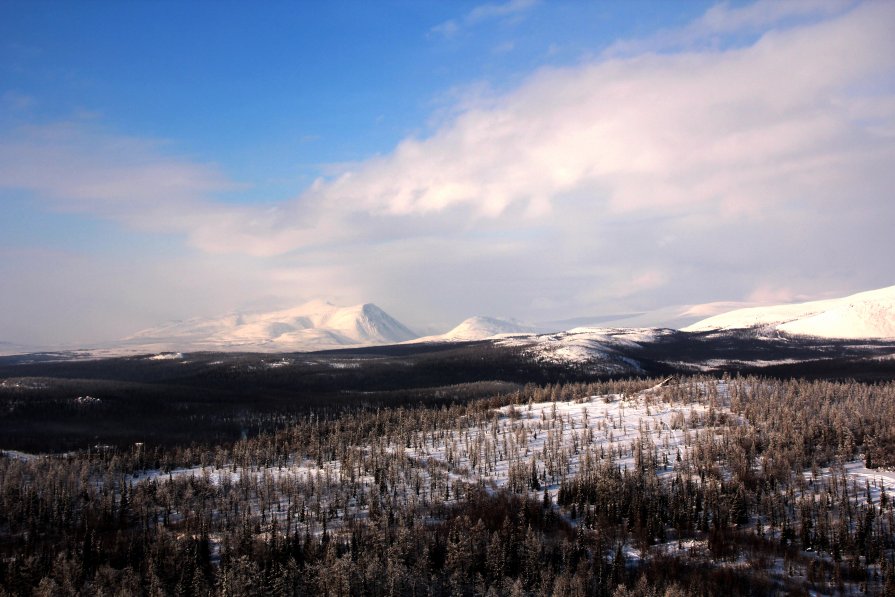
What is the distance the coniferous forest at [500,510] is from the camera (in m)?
72.2

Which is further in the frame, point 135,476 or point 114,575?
point 135,476

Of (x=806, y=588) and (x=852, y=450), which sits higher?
(x=852, y=450)

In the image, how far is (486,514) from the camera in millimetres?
91250

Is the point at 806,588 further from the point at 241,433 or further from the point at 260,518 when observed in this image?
the point at 241,433

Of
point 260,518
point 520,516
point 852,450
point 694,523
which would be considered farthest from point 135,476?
point 852,450

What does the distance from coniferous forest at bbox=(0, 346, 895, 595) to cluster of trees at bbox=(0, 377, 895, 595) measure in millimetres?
357

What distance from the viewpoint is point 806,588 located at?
68.5 meters

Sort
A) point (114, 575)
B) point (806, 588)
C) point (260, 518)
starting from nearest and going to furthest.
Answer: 1. point (806, 588)
2. point (114, 575)
3. point (260, 518)

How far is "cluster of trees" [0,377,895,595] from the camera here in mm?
72188

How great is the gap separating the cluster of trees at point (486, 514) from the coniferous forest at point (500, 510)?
1.17 feet

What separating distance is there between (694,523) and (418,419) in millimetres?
88504

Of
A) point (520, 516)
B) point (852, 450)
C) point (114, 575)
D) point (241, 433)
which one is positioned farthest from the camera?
point (241, 433)

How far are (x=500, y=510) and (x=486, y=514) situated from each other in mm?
2221

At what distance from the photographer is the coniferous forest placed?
72250 millimetres
